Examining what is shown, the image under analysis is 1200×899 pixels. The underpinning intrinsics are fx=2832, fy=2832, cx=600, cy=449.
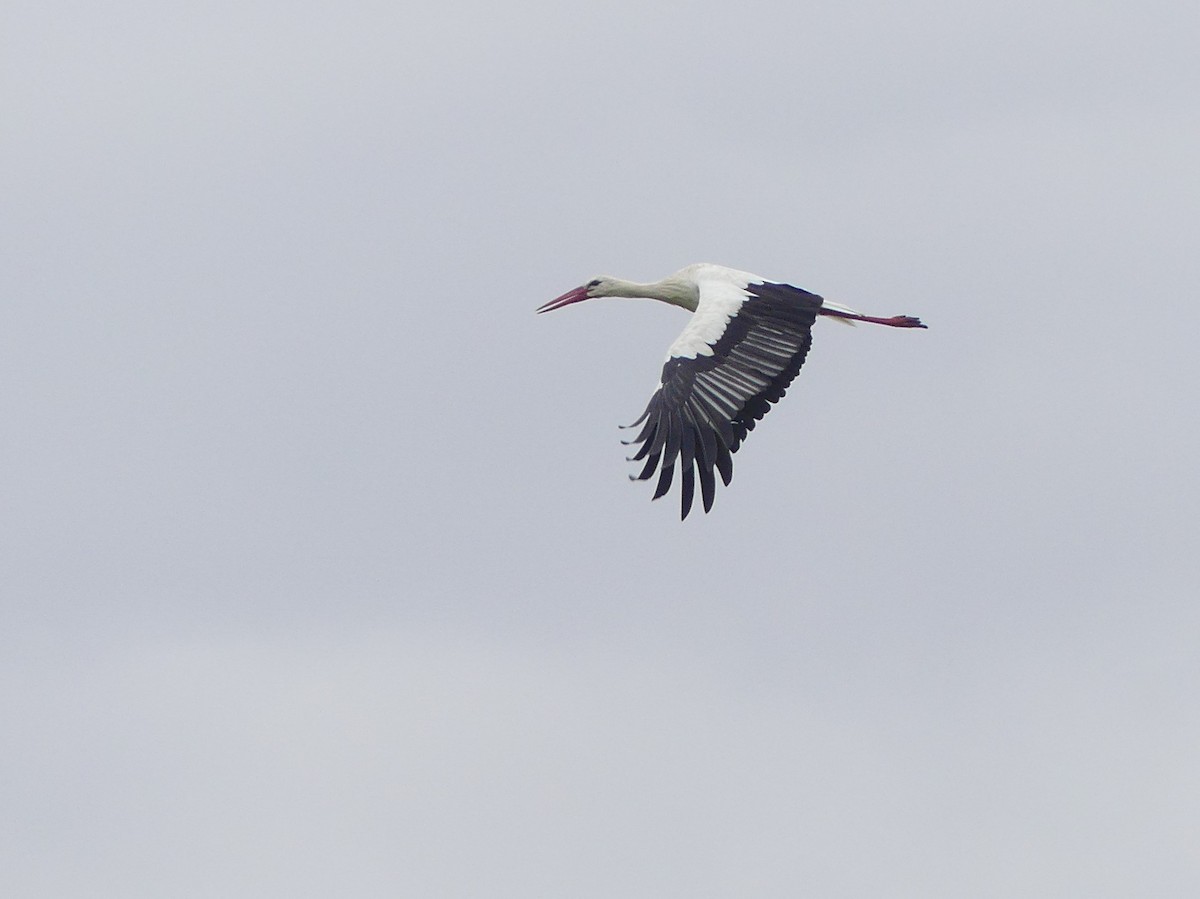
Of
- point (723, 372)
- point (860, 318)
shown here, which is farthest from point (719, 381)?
point (860, 318)

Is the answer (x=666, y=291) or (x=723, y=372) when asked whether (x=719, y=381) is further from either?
(x=666, y=291)

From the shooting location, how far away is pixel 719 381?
967 inches

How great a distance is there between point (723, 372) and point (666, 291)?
4.37 m

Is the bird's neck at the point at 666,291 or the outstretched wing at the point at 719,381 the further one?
the bird's neck at the point at 666,291

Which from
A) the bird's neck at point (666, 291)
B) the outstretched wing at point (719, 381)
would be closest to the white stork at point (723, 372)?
the outstretched wing at point (719, 381)

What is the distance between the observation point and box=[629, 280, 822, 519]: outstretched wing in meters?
23.7

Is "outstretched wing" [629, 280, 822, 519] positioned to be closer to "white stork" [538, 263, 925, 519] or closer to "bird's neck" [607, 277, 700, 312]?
"white stork" [538, 263, 925, 519]

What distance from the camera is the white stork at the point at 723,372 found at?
23719 millimetres

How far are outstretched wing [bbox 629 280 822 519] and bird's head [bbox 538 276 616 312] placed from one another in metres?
3.38

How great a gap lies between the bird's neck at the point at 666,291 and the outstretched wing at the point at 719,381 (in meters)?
1.84

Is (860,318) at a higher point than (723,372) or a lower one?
higher

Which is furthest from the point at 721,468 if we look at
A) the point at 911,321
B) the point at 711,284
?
the point at 911,321

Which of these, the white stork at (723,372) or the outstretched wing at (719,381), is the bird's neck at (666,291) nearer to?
the white stork at (723,372)

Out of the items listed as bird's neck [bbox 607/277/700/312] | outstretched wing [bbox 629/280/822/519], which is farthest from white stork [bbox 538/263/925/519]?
bird's neck [bbox 607/277/700/312]
